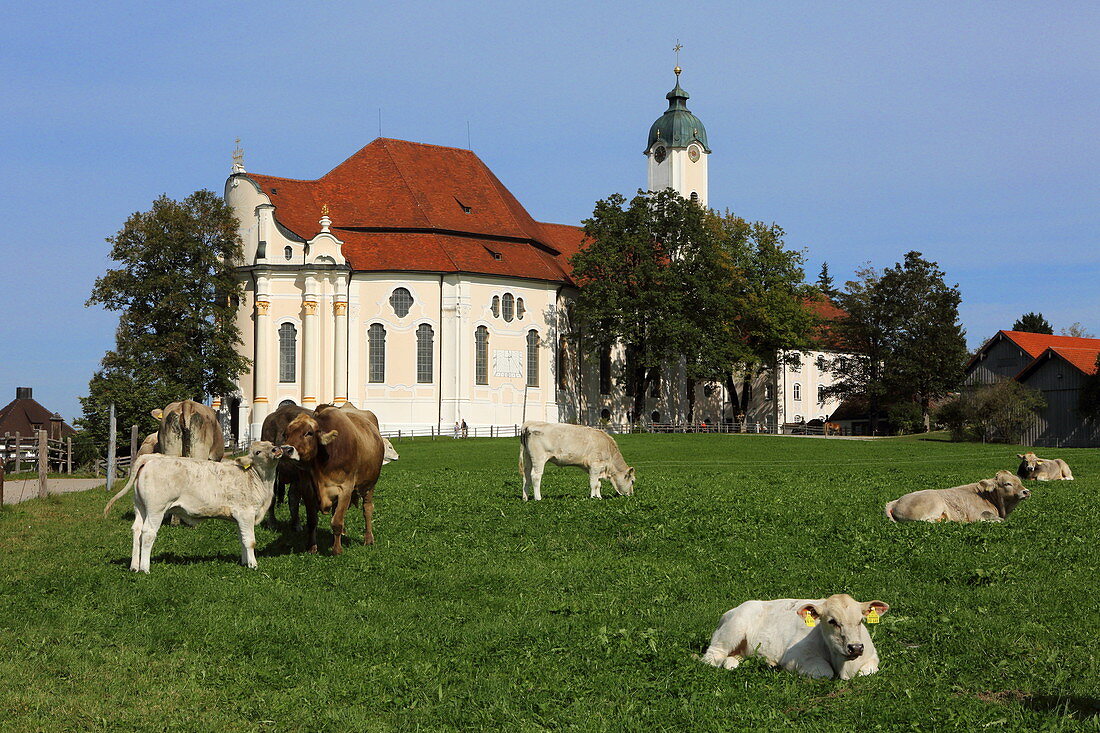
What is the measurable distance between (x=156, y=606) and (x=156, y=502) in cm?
222

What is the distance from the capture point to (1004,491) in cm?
1677

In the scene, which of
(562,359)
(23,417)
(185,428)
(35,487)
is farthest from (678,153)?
(185,428)

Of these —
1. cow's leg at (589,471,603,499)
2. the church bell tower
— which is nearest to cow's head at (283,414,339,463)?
cow's leg at (589,471,603,499)

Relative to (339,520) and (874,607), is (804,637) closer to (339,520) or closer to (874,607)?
(874,607)

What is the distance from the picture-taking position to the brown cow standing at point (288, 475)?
1497cm

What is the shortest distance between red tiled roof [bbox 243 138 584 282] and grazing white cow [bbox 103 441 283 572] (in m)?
56.1

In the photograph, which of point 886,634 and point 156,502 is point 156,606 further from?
point 886,634

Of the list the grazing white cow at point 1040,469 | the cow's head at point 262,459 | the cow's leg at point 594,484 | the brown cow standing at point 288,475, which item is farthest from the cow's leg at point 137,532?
the grazing white cow at point 1040,469

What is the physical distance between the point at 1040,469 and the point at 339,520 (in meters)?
17.8

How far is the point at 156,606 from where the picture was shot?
1120 cm

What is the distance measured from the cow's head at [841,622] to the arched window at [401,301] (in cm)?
6283

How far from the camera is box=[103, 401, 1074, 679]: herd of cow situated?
834 centimetres

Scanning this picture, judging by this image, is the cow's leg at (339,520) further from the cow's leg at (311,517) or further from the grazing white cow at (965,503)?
the grazing white cow at (965,503)

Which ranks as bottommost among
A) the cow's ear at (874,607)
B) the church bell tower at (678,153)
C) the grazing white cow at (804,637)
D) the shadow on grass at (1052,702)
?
the shadow on grass at (1052,702)
